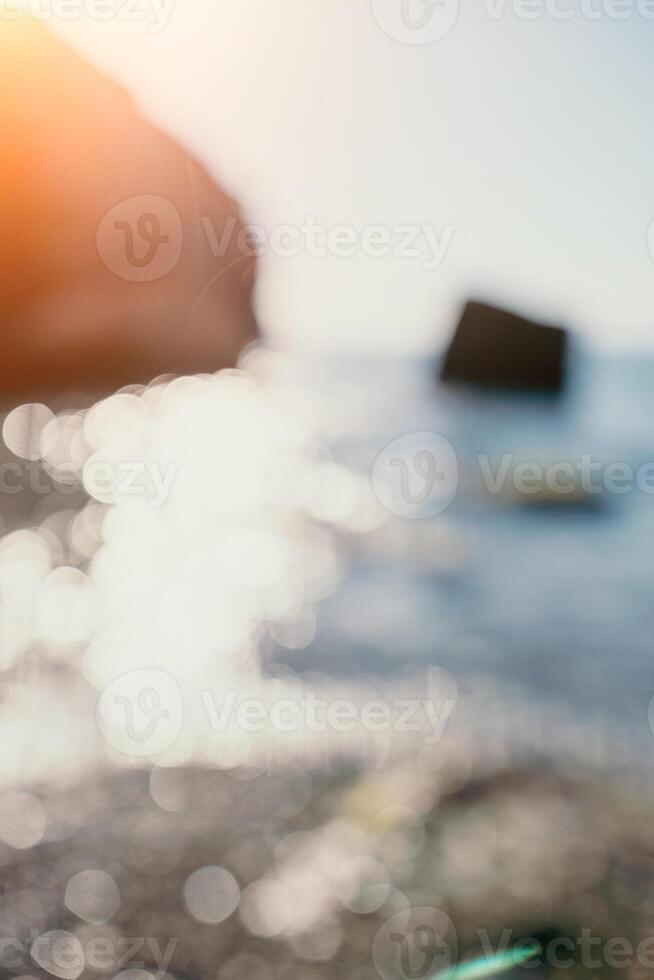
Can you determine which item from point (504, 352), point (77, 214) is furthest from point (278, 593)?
point (504, 352)

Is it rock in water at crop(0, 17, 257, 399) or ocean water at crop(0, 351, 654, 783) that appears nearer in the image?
ocean water at crop(0, 351, 654, 783)

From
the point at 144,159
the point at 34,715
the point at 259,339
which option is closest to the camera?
the point at 34,715

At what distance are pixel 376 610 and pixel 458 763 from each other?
1.39 meters

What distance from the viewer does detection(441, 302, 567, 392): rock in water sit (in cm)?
742

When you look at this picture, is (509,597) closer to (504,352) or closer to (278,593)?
(278,593)

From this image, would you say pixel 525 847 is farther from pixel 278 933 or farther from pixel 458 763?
pixel 278 933

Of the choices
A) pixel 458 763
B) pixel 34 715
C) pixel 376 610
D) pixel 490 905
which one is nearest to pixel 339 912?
pixel 490 905

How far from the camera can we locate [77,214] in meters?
6.12

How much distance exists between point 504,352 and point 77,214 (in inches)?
150

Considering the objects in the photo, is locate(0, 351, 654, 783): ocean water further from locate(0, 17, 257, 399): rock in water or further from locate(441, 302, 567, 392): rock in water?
locate(441, 302, 567, 392): rock in water

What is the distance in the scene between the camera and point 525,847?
1541 mm

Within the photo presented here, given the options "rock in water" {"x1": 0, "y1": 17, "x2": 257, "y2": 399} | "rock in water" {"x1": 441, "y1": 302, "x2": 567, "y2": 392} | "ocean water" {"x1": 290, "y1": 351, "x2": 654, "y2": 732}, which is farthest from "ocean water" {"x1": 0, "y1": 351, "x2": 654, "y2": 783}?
"rock in water" {"x1": 441, "y1": 302, "x2": 567, "y2": 392}

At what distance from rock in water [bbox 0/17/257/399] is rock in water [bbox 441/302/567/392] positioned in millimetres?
2280

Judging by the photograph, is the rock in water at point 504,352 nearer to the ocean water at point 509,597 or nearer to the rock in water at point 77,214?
the ocean water at point 509,597
